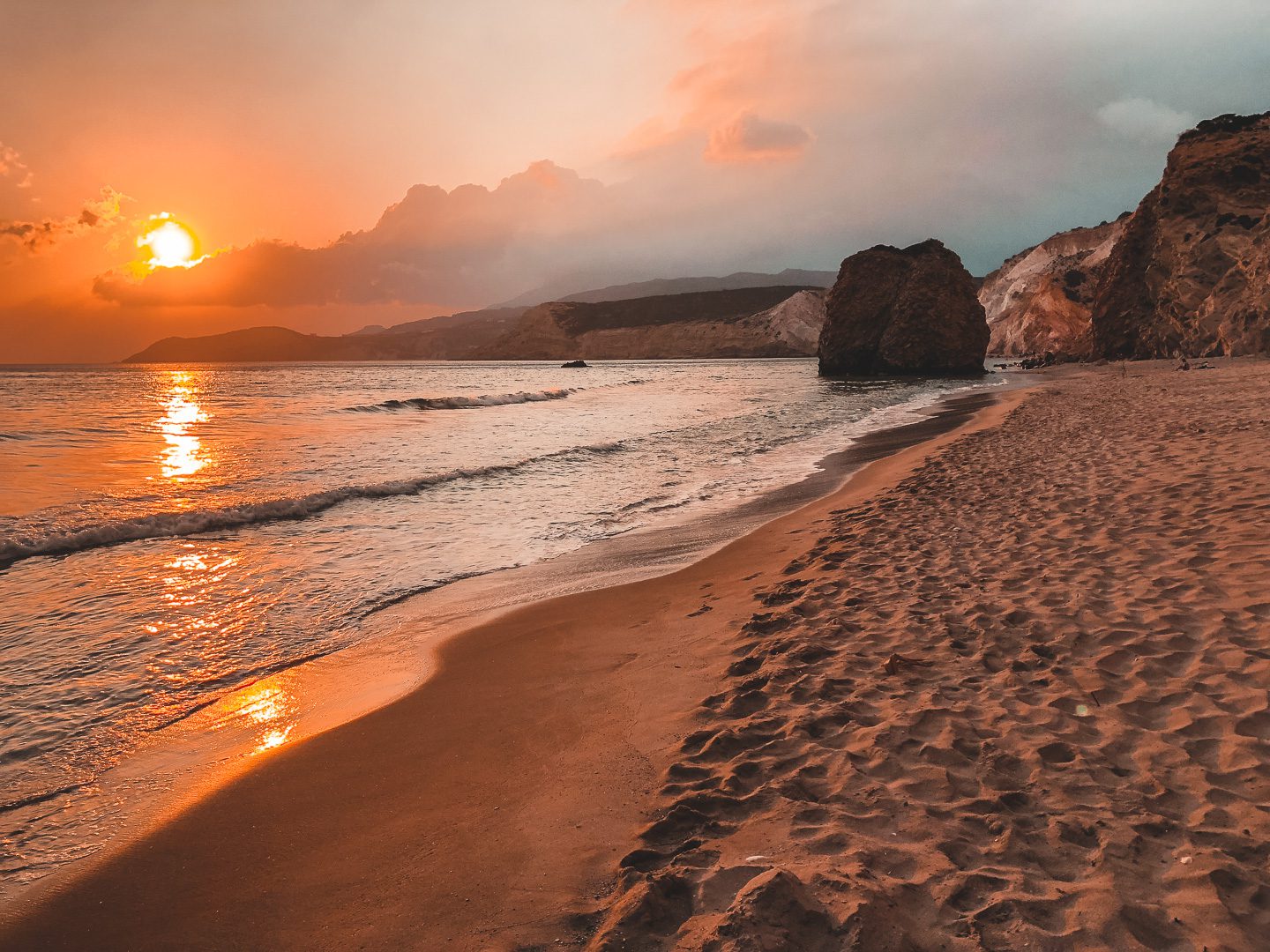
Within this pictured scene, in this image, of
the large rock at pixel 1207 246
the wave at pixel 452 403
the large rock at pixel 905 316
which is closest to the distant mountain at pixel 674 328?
the large rock at pixel 905 316

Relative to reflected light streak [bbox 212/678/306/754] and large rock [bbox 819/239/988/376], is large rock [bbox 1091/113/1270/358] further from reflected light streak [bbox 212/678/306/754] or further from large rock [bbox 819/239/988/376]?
reflected light streak [bbox 212/678/306/754]

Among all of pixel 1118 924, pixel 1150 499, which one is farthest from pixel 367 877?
pixel 1150 499

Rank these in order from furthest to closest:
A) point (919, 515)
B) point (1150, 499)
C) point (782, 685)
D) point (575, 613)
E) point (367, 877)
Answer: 1. point (919, 515)
2. point (1150, 499)
3. point (575, 613)
4. point (782, 685)
5. point (367, 877)

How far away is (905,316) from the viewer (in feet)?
178

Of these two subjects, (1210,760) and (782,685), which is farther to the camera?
(782,685)

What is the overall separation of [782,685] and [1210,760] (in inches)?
78.2

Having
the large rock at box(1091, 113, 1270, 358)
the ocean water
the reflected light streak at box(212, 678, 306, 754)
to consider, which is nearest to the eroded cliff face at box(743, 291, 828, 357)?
the large rock at box(1091, 113, 1270, 358)

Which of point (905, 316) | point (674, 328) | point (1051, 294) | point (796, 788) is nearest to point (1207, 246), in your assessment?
point (905, 316)

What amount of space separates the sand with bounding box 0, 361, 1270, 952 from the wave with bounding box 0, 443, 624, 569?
5921 mm

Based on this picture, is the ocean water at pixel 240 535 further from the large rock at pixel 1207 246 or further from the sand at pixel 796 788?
the large rock at pixel 1207 246

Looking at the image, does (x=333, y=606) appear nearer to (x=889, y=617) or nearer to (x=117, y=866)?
(x=117, y=866)

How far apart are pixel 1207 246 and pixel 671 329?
13508 centimetres

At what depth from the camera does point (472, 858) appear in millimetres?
2711

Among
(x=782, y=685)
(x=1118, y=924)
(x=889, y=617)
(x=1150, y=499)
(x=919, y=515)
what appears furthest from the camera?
(x=919, y=515)
